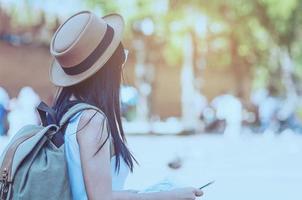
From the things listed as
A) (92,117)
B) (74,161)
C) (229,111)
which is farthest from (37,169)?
(229,111)

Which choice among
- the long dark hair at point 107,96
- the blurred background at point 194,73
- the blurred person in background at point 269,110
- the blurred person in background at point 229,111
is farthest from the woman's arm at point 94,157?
the blurred person in background at point 269,110

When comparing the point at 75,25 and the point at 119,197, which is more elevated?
the point at 75,25

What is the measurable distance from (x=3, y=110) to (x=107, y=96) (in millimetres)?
10856

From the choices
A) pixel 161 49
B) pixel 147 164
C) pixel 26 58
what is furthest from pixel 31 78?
pixel 147 164

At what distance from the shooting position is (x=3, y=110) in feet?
42.0

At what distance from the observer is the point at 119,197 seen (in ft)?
6.90

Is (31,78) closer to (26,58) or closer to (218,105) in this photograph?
(26,58)

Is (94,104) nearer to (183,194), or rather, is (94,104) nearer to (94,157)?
(94,157)

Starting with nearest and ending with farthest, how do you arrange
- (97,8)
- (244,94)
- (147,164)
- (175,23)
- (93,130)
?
1. (93,130)
2. (147,164)
3. (97,8)
4. (175,23)
5. (244,94)

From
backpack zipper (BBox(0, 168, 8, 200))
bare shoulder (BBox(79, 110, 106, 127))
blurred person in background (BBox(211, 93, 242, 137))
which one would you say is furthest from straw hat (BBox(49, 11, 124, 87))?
blurred person in background (BBox(211, 93, 242, 137))

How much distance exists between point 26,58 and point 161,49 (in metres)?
2.39

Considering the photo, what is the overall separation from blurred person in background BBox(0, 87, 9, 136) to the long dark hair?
10193mm

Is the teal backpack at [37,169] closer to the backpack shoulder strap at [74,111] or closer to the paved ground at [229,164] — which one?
the backpack shoulder strap at [74,111]

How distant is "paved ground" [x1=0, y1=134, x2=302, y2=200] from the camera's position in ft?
26.4
